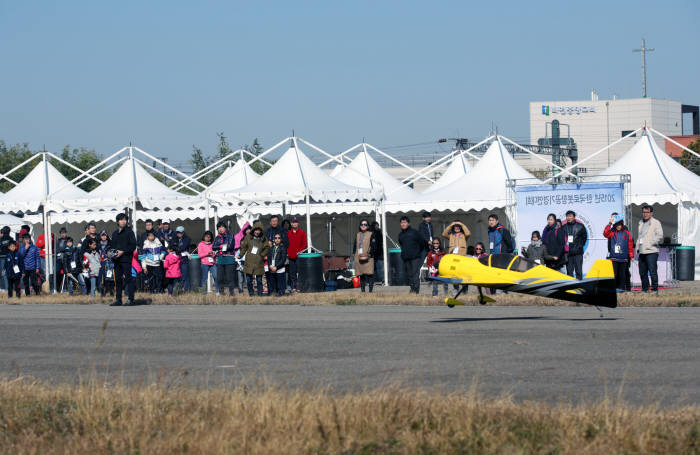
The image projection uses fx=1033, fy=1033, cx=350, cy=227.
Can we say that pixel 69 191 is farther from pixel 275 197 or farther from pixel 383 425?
pixel 383 425

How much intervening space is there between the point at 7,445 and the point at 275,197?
2183 centimetres

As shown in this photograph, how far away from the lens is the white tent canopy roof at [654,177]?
29.2m

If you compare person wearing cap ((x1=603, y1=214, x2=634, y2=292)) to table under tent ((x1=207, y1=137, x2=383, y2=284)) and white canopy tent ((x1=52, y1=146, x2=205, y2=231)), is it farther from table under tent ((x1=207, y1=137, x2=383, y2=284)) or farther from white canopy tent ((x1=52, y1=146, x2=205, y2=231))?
white canopy tent ((x1=52, y1=146, x2=205, y2=231))

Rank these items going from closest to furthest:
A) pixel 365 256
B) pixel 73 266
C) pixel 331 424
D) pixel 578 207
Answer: pixel 331 424, pixel 365 256, pixel 578 207, pixel 73 266

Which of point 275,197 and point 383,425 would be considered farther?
point 275,197

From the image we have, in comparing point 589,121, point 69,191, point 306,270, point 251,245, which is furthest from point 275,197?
point 589,121

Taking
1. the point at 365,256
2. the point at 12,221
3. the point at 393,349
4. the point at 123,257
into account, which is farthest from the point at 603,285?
the point at 12,221

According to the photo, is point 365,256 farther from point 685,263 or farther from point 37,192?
point 37,192

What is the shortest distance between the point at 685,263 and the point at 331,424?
23164 mm

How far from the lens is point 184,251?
26.9 metres

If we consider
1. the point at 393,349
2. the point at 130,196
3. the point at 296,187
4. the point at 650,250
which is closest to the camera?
the point at 393,349

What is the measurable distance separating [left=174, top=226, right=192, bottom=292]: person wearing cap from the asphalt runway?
26.9 feet

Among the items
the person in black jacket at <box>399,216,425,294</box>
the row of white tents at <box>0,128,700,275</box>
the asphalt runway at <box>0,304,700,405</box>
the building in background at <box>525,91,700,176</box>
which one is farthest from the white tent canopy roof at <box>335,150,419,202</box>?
the building in background at <box>525,91,700,176</box>

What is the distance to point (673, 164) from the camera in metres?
31.7
